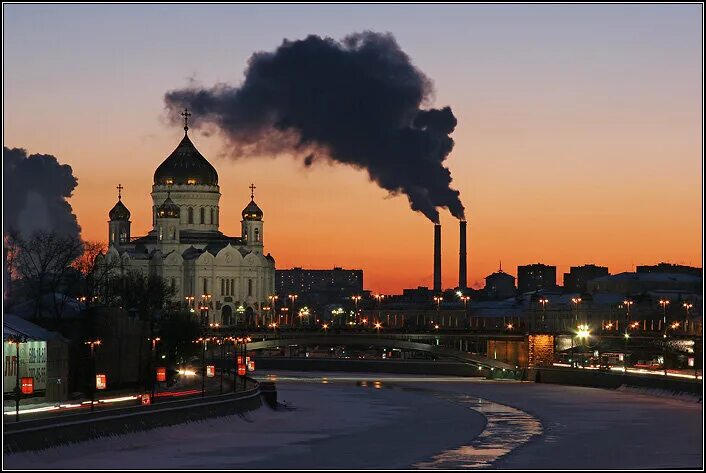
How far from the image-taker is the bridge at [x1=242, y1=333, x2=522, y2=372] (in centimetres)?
15038

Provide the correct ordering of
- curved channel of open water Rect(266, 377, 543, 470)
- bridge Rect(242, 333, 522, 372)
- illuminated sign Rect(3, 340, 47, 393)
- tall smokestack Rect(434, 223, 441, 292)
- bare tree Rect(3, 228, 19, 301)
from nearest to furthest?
curved channel of open water Rect(266, 377, 543, 470) → illuminated sign Rect(3, 340, 47, 393) → bare tree Rect(3, 228, 19, 301) → bridge Rect(242, 333, 522, 372) → tall smokestack Rect(434, 223, 441, 292)

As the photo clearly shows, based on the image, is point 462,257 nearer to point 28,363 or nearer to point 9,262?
point 9,262

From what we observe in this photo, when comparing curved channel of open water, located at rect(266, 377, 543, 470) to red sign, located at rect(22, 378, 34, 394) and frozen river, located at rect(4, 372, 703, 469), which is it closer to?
frozen river, located at rect(4, 372, 703, 469)

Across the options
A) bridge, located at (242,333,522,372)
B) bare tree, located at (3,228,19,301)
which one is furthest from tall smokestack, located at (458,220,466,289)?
bare tree, located at (3,228,19,301)

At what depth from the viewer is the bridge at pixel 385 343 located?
493ft

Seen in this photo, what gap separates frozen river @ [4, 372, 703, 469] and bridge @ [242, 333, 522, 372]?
Answer: 105 feet

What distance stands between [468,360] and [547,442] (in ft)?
242

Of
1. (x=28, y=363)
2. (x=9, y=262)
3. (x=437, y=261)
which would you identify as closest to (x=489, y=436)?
(x=28, y=363)

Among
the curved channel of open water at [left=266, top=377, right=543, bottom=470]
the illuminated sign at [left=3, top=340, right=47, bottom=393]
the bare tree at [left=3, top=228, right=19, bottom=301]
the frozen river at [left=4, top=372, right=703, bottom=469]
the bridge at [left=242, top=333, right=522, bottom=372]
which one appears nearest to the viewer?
the frozen river at [left=4, top=372, right=703, bottom=469]

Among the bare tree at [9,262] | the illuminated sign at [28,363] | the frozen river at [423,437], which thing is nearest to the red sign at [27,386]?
the illuminated sign at [28,363]

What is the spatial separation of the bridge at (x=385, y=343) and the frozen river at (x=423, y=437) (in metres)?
32.1

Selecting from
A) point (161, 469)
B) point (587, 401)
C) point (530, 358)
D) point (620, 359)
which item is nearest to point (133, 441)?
→ point (161, 469)

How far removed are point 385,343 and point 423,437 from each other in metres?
75.4

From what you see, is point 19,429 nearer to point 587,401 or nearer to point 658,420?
point 658,420
